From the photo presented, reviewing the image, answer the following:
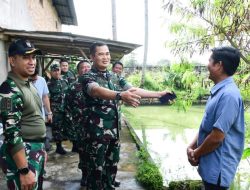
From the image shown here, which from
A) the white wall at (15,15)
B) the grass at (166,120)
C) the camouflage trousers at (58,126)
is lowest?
the grass at (166,120)

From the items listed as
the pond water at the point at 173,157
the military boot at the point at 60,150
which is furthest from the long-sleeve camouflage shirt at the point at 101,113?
the military boot at the point at 60,150

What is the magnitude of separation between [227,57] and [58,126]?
4933mm

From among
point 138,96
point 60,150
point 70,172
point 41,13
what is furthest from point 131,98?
point 41,13

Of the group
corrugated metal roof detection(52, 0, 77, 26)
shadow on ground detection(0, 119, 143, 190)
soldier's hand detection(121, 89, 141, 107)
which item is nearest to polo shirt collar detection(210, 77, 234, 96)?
soldier's hand detection(121, 89, 141, 107)

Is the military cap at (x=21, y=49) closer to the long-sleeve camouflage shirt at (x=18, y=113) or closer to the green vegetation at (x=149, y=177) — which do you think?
the long-sleeve camouflage shirt at (x=18, y=113)

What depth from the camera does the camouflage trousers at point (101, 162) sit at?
407 cm

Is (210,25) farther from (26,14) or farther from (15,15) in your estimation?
(26,14)

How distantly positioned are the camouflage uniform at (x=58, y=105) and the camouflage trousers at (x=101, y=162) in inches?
114

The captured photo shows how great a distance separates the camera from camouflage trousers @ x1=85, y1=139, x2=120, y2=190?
407 centimetres

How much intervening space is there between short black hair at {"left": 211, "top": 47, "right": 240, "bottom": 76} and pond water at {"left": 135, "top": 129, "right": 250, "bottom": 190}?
3310 mm

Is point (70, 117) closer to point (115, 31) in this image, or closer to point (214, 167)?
point (214, 167)

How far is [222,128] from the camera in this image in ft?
8.75

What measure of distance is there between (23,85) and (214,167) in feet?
5.64

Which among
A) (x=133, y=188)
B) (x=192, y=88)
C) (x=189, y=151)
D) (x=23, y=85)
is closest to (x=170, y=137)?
(x=192, y=88)
